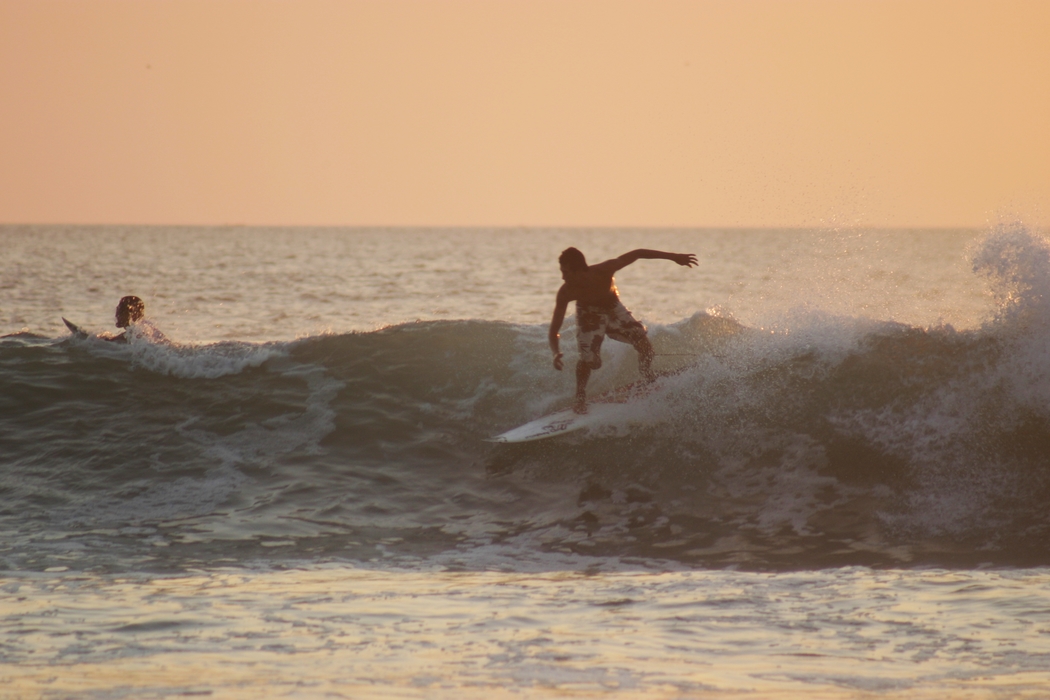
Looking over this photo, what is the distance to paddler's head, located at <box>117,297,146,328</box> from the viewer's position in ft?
48.8

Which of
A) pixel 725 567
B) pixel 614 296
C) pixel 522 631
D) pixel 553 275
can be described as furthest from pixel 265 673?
pixel 553 275

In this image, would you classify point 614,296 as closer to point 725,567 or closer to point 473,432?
point 473,432

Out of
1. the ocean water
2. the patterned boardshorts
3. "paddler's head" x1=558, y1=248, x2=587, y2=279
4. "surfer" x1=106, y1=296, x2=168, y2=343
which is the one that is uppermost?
"paddler's head" x1=558, y1=248, x2=587, y2=279

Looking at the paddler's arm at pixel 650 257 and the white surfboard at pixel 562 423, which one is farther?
the white surfboard at pixel 562 423

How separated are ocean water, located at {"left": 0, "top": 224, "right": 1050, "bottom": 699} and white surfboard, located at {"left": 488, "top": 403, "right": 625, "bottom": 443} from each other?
14cm

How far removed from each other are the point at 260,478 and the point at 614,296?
408 centimetres

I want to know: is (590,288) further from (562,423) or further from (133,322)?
(133,322)

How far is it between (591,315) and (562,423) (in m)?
1.22

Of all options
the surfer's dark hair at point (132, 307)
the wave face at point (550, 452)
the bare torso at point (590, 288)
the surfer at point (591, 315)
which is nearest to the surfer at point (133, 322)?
the surfer's dark hair at point (132, 307)

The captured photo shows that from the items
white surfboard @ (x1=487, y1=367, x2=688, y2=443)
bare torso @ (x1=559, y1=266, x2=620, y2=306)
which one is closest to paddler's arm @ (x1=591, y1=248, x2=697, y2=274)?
bare torso @ (x1=559, y1=266, x2=620, y2=306)

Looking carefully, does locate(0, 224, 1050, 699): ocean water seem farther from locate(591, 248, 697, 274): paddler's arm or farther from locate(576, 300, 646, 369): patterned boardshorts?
locate(591, 248, 697, 274): paddler's arm

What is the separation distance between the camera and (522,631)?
20.2 feet

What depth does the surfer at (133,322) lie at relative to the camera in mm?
14648

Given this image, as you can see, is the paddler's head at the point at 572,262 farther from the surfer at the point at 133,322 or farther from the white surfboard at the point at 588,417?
the surfer at the point at 133,322
